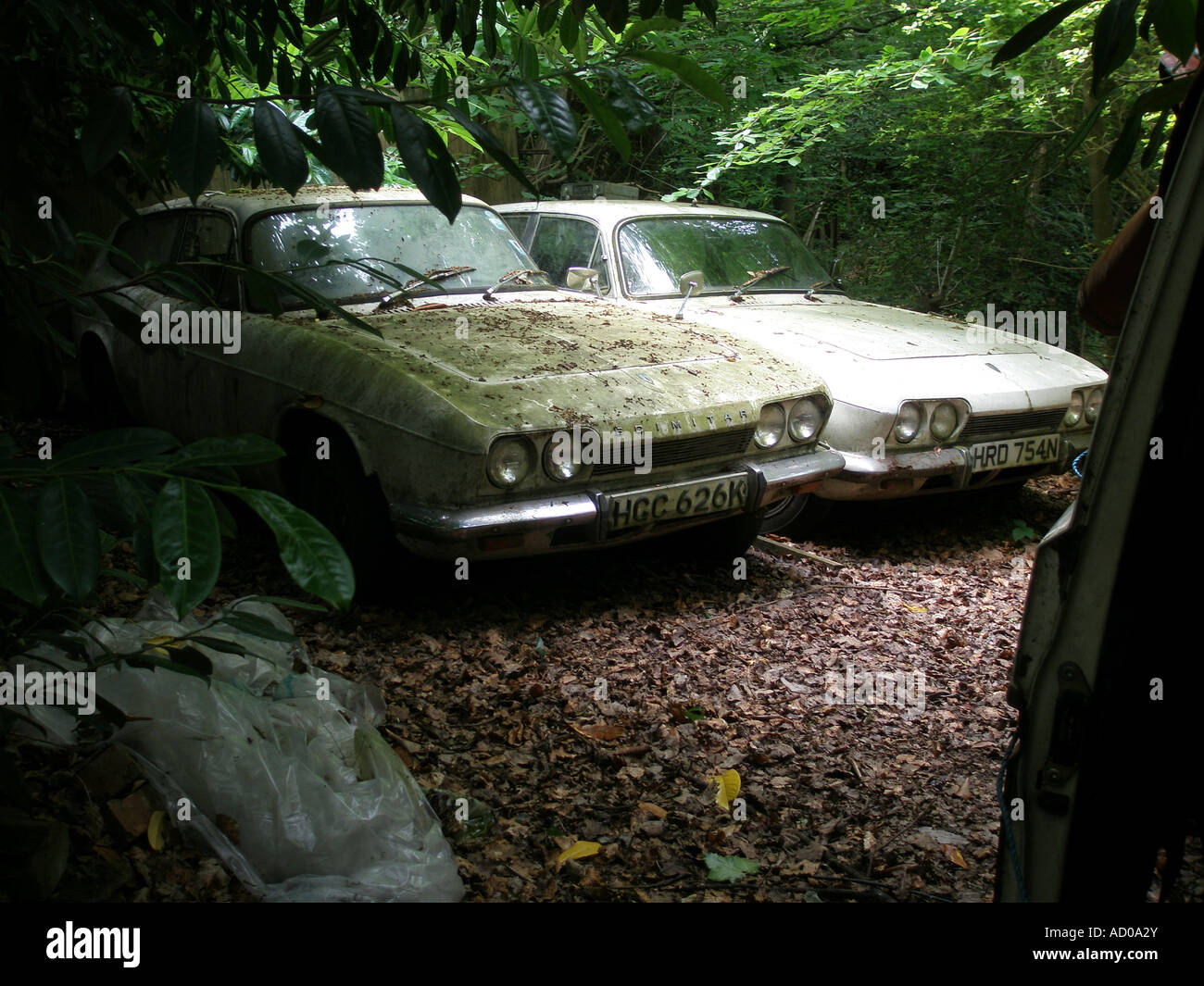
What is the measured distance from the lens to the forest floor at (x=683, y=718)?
105 inches

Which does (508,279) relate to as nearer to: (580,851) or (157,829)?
(580,851)

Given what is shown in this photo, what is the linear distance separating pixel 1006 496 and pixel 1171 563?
4909mm

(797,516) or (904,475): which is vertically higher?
(904,475)

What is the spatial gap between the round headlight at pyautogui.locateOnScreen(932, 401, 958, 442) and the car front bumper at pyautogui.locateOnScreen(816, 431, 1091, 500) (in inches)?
3.1

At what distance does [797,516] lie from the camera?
5406mm

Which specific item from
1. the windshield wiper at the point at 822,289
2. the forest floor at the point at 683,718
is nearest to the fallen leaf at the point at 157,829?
the forest floor at the point at 683,718

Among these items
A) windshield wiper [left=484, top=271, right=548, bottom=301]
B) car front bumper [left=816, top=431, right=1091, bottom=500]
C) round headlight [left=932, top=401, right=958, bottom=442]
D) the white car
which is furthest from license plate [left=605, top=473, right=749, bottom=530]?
windshield wiper [left=484, top=271, right=548, bottom=301]

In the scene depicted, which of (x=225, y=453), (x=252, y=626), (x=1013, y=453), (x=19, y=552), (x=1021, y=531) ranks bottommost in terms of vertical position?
A: (x=1021, y=531)

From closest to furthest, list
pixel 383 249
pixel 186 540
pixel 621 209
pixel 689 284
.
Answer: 1. pixel 186 540
2. pixel 383 249
3. pixel 689 284
4. pixel 621 209

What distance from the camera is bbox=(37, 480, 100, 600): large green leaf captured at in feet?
4.01

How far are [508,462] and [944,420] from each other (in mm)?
2481

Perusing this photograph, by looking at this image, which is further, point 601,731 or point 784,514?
point 784,514

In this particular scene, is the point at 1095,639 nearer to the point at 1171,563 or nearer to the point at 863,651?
the point at 1171,563

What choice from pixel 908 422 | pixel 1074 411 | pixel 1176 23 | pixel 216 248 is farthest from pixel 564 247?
pixel 1176 23
